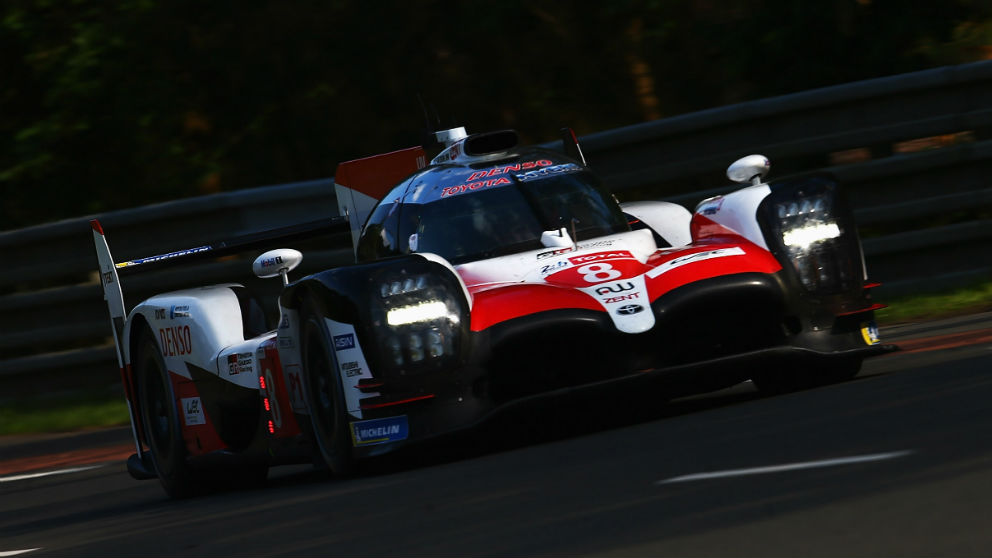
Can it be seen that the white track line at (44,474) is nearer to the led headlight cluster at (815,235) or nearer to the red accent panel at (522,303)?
the red accent panel at (522,303)

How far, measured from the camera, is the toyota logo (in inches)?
252

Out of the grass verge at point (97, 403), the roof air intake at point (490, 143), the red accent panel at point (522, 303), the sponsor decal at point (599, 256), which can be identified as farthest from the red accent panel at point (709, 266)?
the grass verge at point (97, 403)

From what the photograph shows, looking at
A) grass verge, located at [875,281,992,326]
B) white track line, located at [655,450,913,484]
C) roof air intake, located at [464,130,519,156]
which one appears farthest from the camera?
grass verge, located at [875,281,992,326]

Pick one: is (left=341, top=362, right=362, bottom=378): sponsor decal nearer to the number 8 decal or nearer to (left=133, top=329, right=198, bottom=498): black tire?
the number 8 decal

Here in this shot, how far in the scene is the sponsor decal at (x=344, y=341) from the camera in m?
6.32

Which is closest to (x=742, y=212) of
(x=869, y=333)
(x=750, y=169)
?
(x=750, y=169)

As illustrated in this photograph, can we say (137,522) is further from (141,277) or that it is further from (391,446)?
(141,277)

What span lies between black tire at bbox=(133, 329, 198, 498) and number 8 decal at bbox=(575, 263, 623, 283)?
2.41 m

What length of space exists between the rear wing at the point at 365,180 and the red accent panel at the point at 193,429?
1482 mm

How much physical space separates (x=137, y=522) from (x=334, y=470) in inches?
32.6

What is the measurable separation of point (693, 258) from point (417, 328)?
1.18m

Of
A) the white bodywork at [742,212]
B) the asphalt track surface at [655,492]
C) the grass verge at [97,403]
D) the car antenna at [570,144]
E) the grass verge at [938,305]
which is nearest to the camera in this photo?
the asphalt track surface at [655,492]

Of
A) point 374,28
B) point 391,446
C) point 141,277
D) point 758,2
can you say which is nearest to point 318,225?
point 391,446

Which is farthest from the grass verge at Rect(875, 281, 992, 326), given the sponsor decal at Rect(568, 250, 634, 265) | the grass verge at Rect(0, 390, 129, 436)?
the grass verge at Rect(0, 390, 129, 436)
